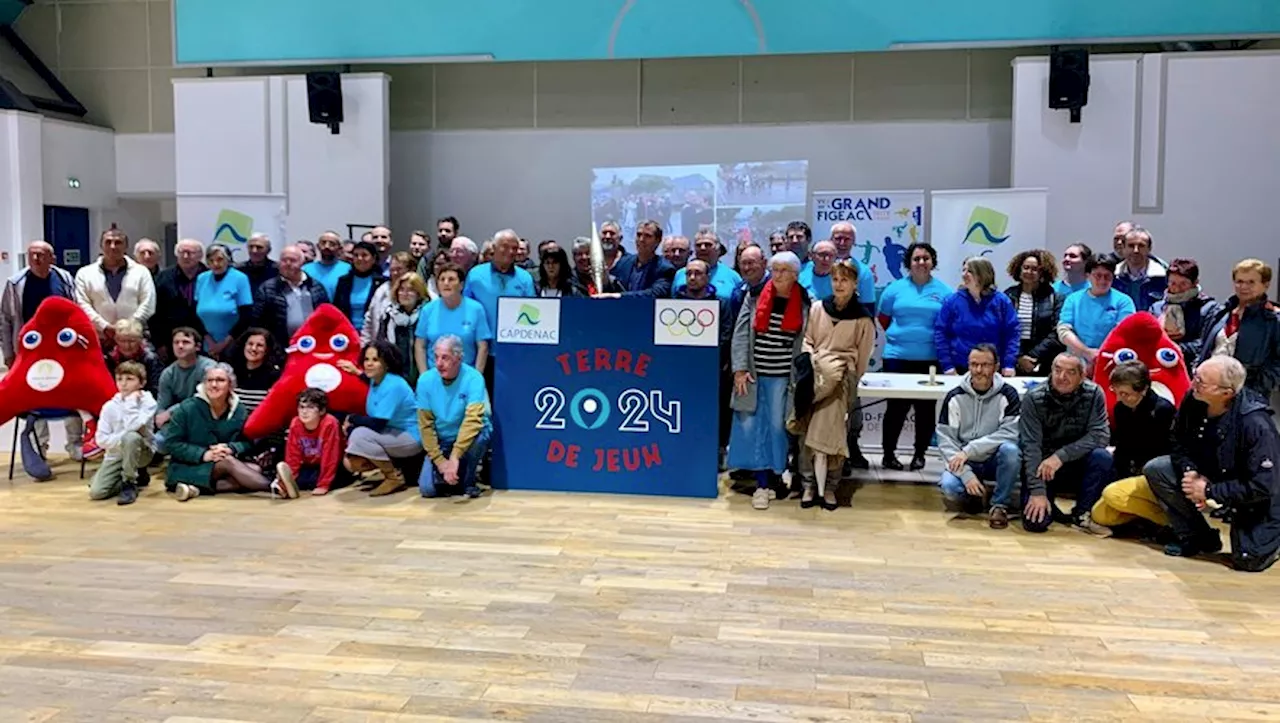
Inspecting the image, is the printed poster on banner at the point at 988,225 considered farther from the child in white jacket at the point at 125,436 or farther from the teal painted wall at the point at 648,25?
the child in white jacket at the point at 125,436

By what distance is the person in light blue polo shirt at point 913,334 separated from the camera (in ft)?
20.1

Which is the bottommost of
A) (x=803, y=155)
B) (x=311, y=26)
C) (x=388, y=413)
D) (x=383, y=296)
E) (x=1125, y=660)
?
(x=1125, y=660)

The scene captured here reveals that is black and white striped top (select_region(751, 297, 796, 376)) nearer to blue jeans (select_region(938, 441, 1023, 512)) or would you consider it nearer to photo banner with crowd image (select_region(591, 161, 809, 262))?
blue jeans (select_region(938, 441, 1023, 512))

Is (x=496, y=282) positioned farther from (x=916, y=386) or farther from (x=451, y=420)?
(x=916, y=386)

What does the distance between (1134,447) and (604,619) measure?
3002mm

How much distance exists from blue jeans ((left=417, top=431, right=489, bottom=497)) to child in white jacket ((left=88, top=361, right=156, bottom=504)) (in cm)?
151

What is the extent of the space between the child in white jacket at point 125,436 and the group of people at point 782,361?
18 millimetres

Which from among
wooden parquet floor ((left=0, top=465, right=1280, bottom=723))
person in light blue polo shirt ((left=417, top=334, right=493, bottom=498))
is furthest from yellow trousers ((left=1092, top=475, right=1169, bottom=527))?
person in light blue polo shirt ((left=417, top=334, right=493, bottom=498))

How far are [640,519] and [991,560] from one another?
1.65 m

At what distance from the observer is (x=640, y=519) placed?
507cm

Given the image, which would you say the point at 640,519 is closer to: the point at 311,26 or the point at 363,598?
the point at 363,598

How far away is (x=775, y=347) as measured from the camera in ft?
17.7

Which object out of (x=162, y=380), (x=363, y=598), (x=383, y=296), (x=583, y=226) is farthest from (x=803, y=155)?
(x=363, y=598)

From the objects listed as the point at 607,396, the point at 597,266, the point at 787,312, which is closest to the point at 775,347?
the point at 787,312
